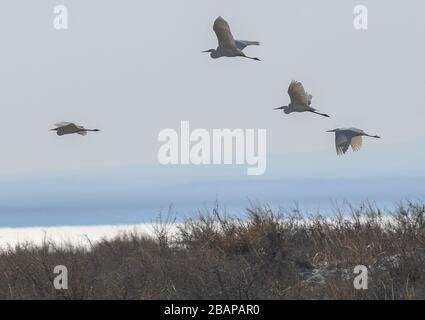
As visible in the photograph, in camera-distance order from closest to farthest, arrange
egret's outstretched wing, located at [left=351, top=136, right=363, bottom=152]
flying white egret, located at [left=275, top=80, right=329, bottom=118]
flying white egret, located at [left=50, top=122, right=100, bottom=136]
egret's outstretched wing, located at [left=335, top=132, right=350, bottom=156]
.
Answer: flying white egret, located at [left=275, top=80, right=329, bottom=118] < flying white egret, located at [left=50, top=122, right=100, bottom=136] < egret's outstretched wing, located at [left=335, top=132, right=350, bottom=156] < egret's outstretched wing, located at [left=351, top=136, right=363, bottom=152]

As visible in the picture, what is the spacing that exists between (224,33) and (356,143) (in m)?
2.18

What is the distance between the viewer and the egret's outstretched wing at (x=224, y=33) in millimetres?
9938

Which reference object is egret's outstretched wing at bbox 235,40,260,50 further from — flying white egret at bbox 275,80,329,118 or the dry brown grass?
the dry brown grass

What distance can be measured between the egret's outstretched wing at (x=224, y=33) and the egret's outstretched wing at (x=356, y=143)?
6.38 feet

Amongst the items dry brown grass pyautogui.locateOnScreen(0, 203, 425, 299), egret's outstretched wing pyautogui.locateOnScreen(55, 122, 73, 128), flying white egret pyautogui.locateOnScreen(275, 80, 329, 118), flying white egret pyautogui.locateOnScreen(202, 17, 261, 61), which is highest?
flying white egret pyautogui.locateOnScreen(202, 17, 261, 61)

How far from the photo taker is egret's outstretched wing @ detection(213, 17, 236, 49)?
9938 mm

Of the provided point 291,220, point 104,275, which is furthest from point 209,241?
point 104,275

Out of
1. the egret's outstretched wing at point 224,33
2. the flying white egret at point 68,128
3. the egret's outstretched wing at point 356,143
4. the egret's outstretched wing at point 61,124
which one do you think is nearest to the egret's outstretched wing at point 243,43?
the egret's outstretched wing at point 224,33

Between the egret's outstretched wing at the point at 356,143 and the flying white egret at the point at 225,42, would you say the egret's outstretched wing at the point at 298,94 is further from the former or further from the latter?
the egret's outstretched wing at the point at 356,143

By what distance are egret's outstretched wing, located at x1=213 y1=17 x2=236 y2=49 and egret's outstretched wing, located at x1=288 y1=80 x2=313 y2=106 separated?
2.65ft

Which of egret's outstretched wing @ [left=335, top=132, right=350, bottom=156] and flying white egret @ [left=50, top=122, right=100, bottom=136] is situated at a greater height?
flying white egret @ [left=50, top=122, right=100, bottom=136]

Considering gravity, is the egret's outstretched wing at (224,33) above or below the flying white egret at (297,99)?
above

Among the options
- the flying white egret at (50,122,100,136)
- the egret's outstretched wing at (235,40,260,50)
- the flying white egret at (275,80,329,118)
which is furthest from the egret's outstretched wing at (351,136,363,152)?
the flying white egret at (50,122,100,136)

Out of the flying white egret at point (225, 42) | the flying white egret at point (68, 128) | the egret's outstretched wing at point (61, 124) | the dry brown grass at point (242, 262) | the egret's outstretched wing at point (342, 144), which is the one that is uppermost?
the flying white egret at point (225, 42)
